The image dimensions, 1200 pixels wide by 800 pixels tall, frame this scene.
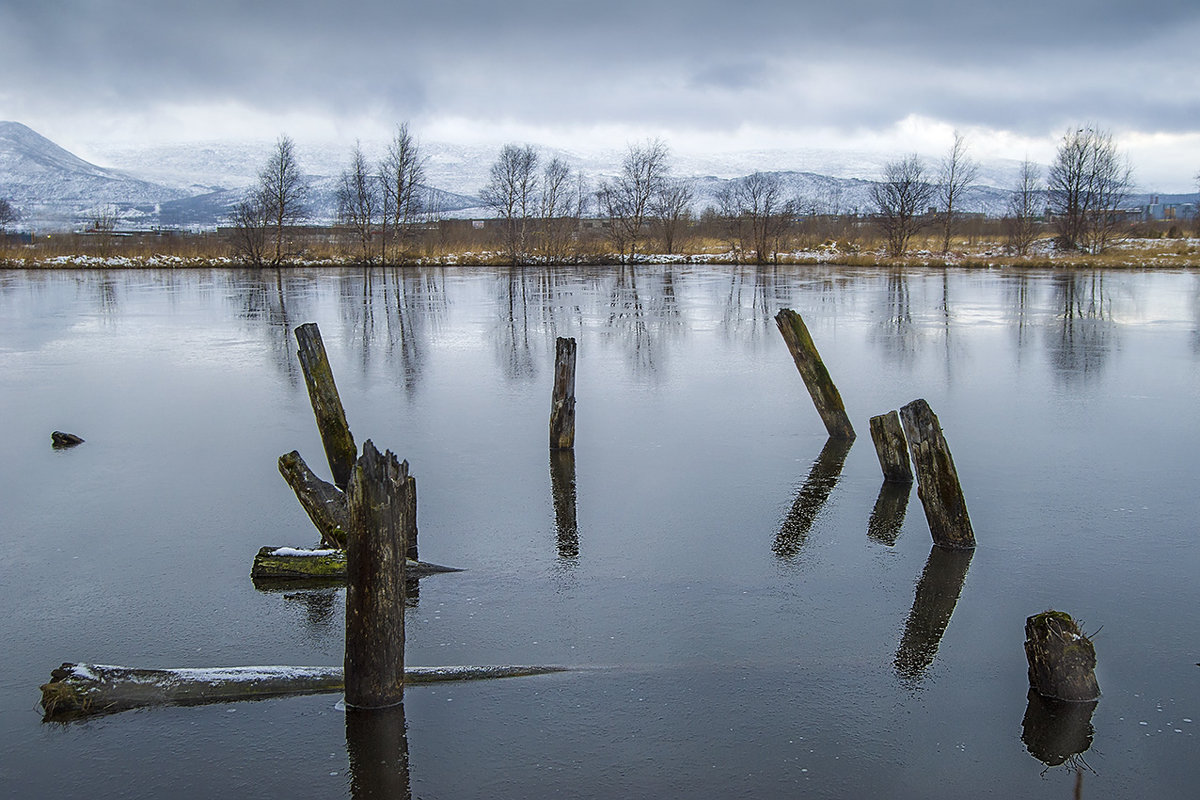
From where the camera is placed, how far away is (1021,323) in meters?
22.2

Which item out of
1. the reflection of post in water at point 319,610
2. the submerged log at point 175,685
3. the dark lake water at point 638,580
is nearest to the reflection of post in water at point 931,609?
the dark lake water at point 638,580

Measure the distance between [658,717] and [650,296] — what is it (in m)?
26.7

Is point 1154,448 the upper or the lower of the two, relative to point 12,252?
lower

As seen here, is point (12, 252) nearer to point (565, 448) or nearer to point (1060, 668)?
point (565, 448)

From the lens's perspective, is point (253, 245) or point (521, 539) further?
point (253, 245)

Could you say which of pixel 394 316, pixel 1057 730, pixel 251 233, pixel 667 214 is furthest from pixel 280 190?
pixel 1057 730

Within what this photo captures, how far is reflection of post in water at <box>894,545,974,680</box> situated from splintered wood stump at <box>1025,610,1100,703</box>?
63cm

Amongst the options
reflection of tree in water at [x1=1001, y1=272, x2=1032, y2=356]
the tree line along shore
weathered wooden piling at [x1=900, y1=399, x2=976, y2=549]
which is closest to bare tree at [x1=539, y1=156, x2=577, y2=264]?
the tree line along shore

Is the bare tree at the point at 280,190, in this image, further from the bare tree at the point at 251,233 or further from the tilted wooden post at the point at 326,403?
the tilted wooden post at the point at 326,403

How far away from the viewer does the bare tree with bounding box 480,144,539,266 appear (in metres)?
58.4

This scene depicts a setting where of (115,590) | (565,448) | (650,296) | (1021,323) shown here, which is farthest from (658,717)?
(650,296)

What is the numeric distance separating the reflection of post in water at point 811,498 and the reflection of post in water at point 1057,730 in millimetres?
2431

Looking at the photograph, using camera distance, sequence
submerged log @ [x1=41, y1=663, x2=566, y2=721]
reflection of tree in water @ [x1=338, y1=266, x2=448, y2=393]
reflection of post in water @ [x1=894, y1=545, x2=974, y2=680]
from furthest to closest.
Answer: reflection of tree in water @ [x1=338, y1=266, x2=448, y2=393] < reflection of post in water @ [x1=894, y1=545, x2=974, y2=680] < submerged log @ [x1=41, y1=663, x2=566, y2=721]

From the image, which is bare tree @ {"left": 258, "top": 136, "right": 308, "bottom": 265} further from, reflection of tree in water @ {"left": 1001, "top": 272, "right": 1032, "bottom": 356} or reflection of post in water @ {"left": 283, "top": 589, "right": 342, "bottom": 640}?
reflection of post in water @ {"left": 283, "top": 589, "right": 342, "bottom": 640}
